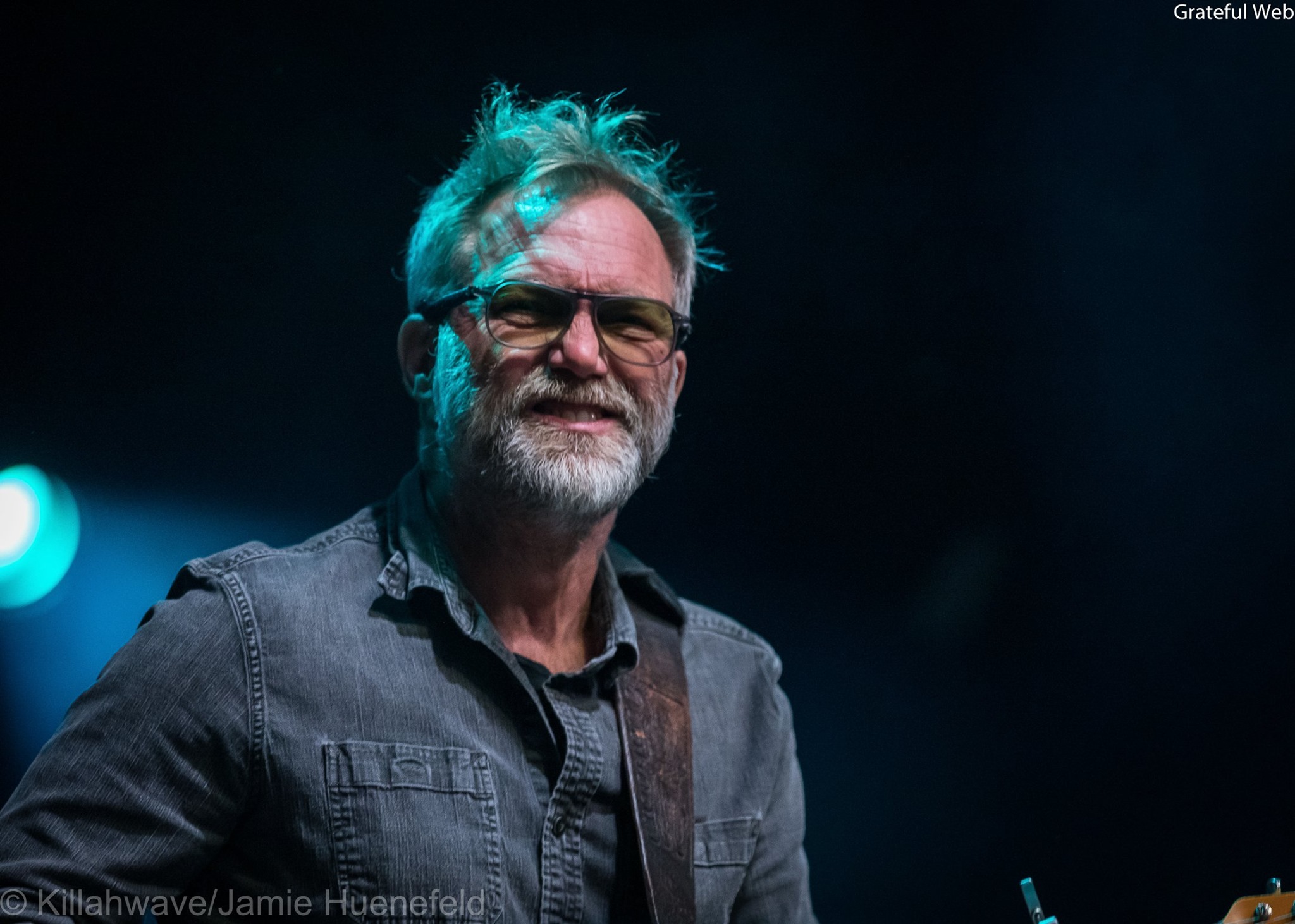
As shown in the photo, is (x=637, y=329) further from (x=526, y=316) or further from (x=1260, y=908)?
(x=1260, y=908)

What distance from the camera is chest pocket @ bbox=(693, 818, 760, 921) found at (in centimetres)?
179

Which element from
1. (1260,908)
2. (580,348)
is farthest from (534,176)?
(1260,908)

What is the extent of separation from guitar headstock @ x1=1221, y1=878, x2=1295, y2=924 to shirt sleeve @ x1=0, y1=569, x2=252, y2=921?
147cm

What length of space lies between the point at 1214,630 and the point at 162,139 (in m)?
2.39

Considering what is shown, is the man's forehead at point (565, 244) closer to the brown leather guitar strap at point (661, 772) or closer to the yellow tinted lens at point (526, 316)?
the yellow tinted lens at point (526, 316)

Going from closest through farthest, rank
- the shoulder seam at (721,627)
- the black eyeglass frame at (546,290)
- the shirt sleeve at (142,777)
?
1. the shirt sleeve at (142,777)
2. the black eyeglass frame at (546,290)
3. the shoulder seam at (721,627)

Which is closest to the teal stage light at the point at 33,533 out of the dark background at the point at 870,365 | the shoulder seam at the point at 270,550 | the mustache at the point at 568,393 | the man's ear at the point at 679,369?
the dark background at the point at 870,365

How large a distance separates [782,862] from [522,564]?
0.82 metres

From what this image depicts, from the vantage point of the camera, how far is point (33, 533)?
1801 mm

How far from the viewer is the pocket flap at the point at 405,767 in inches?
58.6

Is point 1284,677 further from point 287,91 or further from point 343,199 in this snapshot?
point 287,91

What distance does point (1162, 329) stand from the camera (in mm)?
2119

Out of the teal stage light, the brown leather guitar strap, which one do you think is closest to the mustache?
the brown leather guitar strap

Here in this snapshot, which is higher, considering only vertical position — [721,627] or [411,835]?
[721,627]
